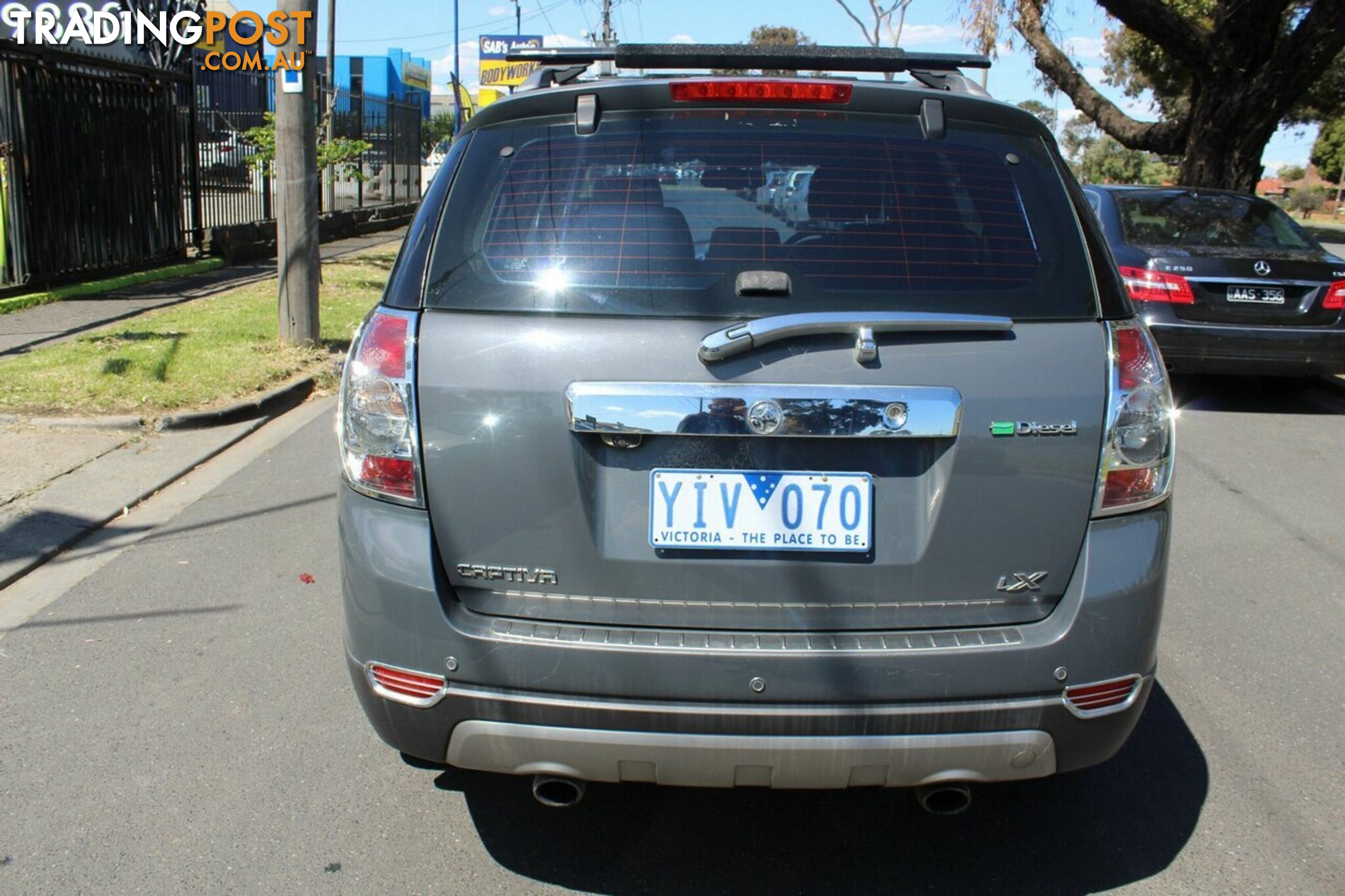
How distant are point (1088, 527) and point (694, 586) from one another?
0.89 metres

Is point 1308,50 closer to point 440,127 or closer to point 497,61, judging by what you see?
point 497,61

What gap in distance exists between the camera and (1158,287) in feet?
29.7

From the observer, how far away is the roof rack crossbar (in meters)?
3.31

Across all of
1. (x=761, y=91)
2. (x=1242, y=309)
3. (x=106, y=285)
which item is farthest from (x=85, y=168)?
(x=761, y=91)

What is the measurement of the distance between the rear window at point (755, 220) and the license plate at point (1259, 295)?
6.85m

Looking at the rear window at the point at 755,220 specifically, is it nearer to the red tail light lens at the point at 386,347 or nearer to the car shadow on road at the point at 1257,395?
the red tail light lens at the point at 386,347

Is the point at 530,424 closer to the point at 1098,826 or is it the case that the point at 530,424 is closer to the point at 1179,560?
the point at 1098,826

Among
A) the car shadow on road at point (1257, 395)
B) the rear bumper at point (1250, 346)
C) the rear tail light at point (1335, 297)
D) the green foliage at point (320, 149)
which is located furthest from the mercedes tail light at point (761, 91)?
the green foliage at point (320, 149)

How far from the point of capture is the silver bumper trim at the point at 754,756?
2.54m

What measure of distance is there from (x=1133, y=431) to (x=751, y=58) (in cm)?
147

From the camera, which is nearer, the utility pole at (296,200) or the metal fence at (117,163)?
the utility pole at (296,200)

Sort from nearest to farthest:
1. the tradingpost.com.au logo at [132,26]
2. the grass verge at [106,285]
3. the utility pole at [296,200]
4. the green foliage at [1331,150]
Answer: the utility pole at [296,200] < the grass verge at [106,285] < the tradingpost.com.au logo at [132,26] < the green foliage at [1331,150]

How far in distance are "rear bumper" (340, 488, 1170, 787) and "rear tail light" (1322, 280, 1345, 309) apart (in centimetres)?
747

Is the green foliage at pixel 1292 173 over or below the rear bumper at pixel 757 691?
over
